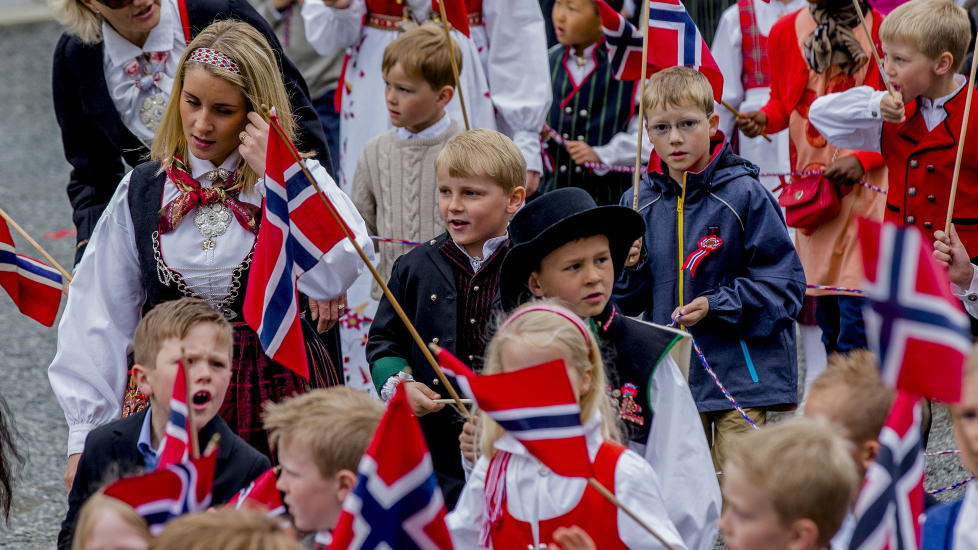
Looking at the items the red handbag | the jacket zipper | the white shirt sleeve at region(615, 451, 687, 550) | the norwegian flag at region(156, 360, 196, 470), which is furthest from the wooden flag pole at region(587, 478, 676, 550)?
the red handbag

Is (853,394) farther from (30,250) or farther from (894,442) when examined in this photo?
(30,250)

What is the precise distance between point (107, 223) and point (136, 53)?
37.0 inches

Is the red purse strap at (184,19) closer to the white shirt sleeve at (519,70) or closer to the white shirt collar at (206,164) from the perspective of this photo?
the white shirt collar at (206,164)

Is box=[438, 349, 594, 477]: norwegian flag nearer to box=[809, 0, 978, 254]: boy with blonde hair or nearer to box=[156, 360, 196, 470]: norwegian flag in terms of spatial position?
box=[156, 360, 196, 470]: norwegian flag

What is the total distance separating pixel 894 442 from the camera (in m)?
3.05

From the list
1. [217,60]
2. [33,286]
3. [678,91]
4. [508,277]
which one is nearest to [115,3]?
[217,60]

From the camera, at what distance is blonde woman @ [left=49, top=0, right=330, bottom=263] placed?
523cm

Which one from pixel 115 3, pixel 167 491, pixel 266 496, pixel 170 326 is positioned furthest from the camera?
pixel 115 3

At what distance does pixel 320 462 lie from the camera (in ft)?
11.4

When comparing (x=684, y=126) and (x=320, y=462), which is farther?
(x=684, y=126)

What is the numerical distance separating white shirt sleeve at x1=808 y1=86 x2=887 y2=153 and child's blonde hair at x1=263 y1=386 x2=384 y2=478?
2.78 metres

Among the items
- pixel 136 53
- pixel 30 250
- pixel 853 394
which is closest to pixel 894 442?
pixel 853 394

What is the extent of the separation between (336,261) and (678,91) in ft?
4.63

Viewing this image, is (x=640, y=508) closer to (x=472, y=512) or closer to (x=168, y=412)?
(x=472, y=512)
